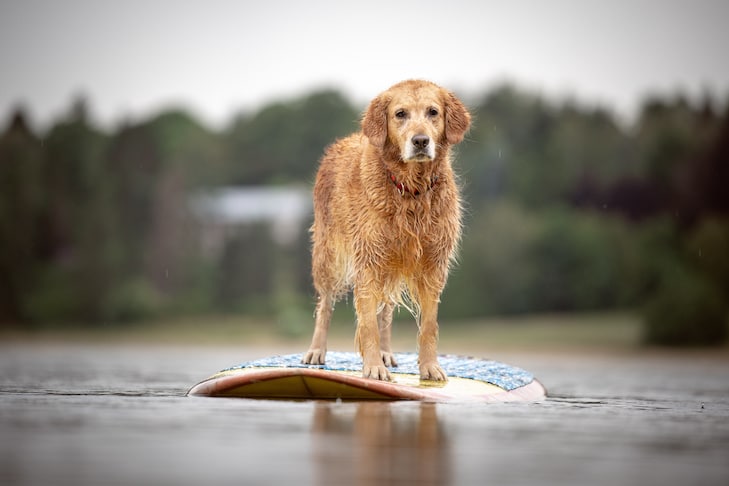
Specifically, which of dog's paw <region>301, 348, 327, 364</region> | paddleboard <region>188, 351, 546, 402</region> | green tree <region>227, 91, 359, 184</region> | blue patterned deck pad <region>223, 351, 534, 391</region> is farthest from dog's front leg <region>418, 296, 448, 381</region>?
green tree <region>227, 91, 359, 184</region>

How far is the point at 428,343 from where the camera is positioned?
11359 mm

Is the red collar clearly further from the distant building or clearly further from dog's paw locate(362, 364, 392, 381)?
the distant building

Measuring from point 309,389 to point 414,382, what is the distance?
105cm

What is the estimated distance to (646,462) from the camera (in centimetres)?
697

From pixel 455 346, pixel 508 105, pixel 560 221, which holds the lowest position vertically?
pixel 455 346

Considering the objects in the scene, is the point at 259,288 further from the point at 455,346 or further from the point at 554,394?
the point at 554,394

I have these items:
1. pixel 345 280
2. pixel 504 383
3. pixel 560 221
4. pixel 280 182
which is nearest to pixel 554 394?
pixel 504 383

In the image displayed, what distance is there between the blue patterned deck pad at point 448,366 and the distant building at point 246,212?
39.8 m

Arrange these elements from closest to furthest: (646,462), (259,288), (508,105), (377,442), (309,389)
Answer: (646,462)
(377,442)
(309,389)
(259,288)
(508,105)

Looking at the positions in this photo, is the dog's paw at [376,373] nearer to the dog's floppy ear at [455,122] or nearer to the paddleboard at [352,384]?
the paddleboard at [352,384]

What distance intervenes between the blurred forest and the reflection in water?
30.9 meters

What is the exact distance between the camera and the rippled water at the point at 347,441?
20.2 feet

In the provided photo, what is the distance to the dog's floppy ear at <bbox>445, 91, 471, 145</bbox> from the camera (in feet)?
35.8

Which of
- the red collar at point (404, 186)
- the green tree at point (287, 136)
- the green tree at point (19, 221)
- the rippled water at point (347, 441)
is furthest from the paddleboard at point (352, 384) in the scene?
the green tree at point (287, 136)
